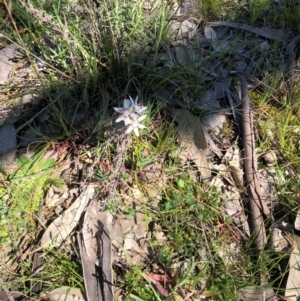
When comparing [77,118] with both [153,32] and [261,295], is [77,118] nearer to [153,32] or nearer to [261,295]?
[153,32]

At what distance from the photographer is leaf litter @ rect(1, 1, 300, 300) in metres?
1.68

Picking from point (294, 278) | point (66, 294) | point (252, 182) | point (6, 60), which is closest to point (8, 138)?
point (6, 60)

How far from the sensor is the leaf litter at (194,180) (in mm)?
1680

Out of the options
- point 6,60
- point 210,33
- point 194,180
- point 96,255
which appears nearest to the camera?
point 96,255

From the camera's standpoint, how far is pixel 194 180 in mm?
1875

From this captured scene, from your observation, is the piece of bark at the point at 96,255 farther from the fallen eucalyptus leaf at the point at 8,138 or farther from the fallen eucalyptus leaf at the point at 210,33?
the fallen eucalyptus leaf at the point at 210,33

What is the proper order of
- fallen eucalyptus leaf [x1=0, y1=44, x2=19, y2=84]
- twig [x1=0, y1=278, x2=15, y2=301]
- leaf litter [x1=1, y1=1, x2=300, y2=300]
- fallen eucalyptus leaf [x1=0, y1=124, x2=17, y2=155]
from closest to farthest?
twig [x1=0, y1=278, x2=15, y2=301]
leaf litter [x1=1, y1=1, x2=300, y2=300]
fallen eucalyptus leaf [x1=0, y1=124, x2=17, y2=155]
fallen eucalyptus leaf [x1=0, y1=44, x2=19, y2=84]

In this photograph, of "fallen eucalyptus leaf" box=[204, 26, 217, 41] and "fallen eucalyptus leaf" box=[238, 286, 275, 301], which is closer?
"fallen eucalyptus leaf" box=[238, 286, 275, 301]

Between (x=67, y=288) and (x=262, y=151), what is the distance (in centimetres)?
105

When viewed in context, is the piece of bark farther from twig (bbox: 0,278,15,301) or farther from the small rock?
the small rock

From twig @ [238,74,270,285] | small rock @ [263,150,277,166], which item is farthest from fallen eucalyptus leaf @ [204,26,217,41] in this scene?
small rock @ [263,150,277,166]

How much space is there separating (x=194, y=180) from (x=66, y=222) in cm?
58

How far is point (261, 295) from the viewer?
5.37 ft

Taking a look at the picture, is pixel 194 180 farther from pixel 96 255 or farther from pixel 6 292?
pixel 6 292
